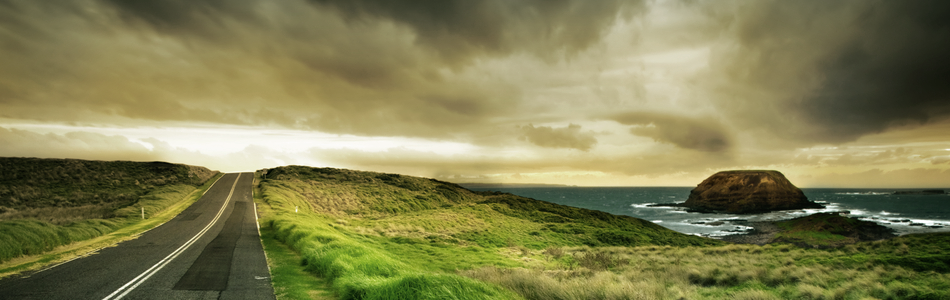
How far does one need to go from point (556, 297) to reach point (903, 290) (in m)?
12.3

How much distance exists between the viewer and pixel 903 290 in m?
12.1

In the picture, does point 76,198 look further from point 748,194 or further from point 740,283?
point 748,194

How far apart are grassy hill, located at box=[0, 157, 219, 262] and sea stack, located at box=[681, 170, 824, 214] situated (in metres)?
131

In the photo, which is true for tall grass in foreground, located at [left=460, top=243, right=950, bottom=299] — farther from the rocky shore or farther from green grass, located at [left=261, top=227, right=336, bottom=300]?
the rocky shore

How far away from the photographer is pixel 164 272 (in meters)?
12.7

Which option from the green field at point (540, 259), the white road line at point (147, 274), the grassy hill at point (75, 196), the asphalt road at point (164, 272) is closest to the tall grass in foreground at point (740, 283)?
the green field at point (540, 259)

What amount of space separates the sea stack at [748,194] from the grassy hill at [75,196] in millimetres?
131437

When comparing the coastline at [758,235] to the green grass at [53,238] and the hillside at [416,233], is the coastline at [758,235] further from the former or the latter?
the green grass at [53,238]

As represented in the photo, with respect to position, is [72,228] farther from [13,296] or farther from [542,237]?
[542,237]

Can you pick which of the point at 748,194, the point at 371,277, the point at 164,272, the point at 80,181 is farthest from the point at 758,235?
the point at 80,181

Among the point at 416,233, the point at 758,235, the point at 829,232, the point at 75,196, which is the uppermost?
the point at 75,196

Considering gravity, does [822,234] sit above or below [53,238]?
below

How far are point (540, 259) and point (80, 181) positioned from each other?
2978 inches

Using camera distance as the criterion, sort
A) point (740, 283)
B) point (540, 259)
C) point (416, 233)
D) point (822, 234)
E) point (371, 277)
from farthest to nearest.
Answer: point (822, 234) → point (416, 233) → point (540, 259) → point (740, 283) → point (371, 277)
